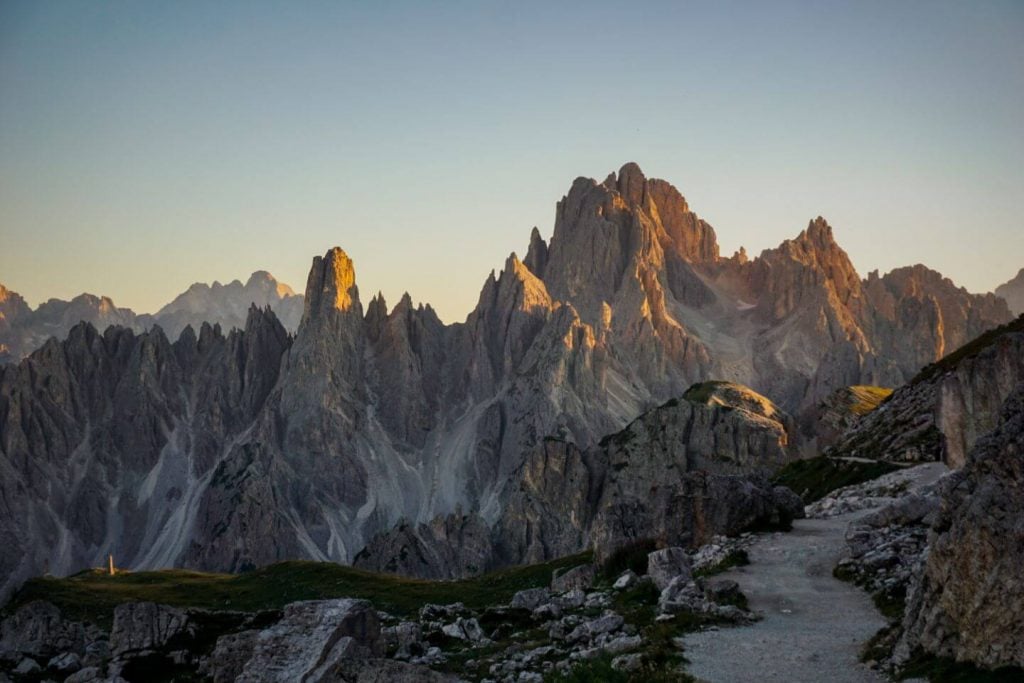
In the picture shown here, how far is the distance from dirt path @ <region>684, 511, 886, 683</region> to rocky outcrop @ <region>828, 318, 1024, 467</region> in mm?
9237

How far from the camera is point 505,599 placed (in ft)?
206

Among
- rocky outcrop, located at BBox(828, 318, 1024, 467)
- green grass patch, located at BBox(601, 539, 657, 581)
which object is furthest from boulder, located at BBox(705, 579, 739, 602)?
rocky outcrop, located at BBox(828, 318, 1024, 467)

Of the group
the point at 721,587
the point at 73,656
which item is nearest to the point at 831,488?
the point at 721,587

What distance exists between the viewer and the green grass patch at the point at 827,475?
5981cm

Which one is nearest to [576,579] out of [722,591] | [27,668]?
[722,591]

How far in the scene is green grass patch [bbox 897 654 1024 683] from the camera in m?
20.8

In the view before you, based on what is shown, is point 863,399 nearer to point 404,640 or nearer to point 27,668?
point 404,640

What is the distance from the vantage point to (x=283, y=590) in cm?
7581

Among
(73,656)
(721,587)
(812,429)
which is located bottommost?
(73,656)

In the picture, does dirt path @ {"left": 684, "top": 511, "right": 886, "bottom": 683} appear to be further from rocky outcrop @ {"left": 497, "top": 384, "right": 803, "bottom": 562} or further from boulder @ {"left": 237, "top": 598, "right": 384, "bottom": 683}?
rocky outcrop @ {"left": 497, "top": 384, "right": 803, "bottom": 562}

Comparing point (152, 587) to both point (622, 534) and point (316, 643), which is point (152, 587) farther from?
point (316, 643)

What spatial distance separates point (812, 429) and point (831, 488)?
11921 cm

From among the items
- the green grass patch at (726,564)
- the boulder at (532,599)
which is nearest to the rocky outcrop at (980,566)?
the green grass patch at (726,564)

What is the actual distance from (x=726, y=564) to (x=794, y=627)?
30.4 ft
